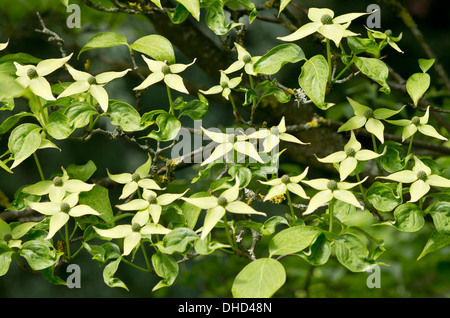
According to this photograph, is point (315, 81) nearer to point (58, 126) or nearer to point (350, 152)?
point (350, 152)

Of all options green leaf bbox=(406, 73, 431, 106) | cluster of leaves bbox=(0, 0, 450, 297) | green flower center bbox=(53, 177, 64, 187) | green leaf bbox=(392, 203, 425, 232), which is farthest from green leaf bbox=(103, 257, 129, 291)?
green leaf bbox=(406, 73, 431, 106)

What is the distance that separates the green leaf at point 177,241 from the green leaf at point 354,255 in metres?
0.16

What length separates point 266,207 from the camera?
1.32 meters

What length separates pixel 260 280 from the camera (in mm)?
568

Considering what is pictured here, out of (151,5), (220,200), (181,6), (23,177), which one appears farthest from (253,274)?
(23,177)

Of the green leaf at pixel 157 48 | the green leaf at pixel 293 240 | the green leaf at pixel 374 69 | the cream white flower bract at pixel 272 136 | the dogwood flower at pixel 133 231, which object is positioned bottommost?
the green leaf at pixel 293 240

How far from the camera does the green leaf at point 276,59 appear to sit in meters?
0.64

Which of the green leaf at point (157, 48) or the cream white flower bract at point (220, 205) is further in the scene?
the green leaf at point (157, 48)

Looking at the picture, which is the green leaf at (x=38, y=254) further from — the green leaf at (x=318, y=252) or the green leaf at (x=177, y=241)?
the green leaf at (x=318, y=252)

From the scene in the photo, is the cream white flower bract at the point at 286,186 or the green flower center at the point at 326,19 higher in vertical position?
the green flower center at the point at 326,19

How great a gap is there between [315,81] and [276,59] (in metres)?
0.05

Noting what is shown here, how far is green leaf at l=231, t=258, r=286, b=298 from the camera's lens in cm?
56

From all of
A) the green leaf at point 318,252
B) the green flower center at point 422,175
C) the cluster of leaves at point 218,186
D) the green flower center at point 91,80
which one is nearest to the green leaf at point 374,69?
the cluster of leaves at point 218,186

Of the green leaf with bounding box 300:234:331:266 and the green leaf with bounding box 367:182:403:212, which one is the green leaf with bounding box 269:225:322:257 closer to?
the green leaf with bounding box 300:234:331:266
